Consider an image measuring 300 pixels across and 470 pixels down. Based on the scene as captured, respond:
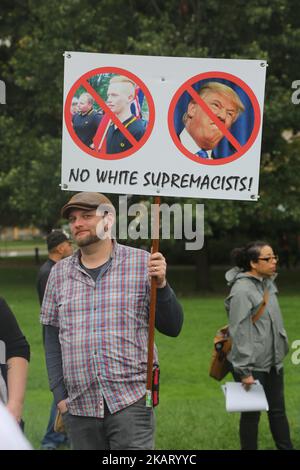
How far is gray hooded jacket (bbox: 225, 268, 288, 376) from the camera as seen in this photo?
7.31 meters

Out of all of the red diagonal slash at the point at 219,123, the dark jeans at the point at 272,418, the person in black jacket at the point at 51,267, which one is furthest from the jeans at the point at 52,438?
the red diagonal slash at the point at 219,123

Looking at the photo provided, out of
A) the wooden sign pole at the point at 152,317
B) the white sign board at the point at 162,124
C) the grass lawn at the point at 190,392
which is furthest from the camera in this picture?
the grass lawn at the point at 190,392

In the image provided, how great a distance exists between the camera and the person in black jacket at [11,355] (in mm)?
4699

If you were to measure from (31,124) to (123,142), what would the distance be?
2556 centimetres

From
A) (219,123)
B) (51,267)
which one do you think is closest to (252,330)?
(51,267)

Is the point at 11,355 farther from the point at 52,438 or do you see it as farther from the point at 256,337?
the point at 52,438

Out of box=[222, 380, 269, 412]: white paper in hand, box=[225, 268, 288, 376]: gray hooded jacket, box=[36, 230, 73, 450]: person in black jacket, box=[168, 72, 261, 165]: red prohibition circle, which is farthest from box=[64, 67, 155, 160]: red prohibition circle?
box=[36, 230, 73, 450]: person in black jacket

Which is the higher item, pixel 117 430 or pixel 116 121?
pixel 116 121

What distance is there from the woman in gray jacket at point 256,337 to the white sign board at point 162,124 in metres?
2.31

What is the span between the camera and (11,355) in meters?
4.77

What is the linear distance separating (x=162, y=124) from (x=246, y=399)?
2639mm

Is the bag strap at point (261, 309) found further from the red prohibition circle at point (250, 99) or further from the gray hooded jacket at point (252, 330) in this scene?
the red prohibition circle at point (250, 99)
